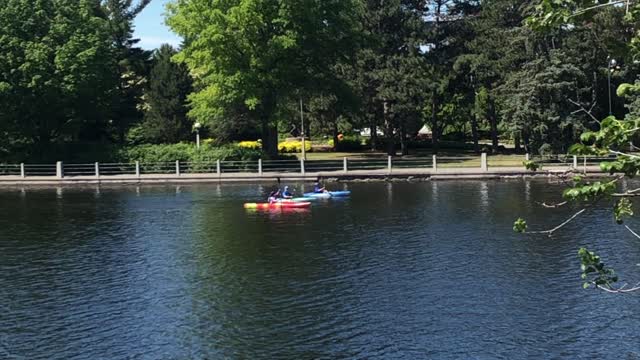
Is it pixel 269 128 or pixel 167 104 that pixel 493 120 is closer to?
pixel 269 128

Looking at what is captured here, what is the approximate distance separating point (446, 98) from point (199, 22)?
88.9 ft

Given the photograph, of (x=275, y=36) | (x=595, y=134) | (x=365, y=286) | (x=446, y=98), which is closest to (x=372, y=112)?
(x=446, y=98)

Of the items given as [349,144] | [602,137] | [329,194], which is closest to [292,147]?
[349,144]

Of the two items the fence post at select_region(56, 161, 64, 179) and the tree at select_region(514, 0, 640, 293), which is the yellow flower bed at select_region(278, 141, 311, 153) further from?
the tree at select_region(514, 0, 640, 293)

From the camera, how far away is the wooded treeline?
59312 millimetres

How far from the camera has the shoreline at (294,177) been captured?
54.9m

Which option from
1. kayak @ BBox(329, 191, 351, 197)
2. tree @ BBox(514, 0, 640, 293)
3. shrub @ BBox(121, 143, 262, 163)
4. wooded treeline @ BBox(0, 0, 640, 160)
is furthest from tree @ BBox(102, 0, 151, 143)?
tree @ BBox(514, 0, 640, 293)

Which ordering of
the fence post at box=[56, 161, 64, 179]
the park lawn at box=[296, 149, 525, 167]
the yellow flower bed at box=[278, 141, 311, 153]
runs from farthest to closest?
the yellow flower bed at box=[278, 141, 311, 153] < the park lawn at box=[296, 149, 525, 167] < the fence post at box=[56, 161, 64, 179]

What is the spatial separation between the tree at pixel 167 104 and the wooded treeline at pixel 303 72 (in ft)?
0.43

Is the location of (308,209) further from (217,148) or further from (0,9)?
(0,9)

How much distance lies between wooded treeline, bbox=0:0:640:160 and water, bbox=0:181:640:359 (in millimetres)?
22406

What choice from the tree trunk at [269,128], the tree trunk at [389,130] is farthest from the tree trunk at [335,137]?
the tree trunk at [269,128]

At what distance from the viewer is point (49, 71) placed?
61062mm

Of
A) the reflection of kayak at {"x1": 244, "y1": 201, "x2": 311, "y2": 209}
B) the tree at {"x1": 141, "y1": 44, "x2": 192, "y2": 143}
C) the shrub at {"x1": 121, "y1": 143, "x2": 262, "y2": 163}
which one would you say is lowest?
the reflection of kayak at {"x1": 244, "y1": 201, "x2": 311, "y2": 209}
